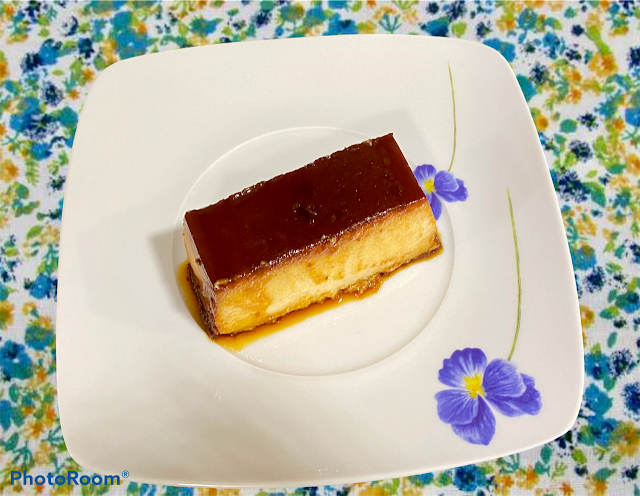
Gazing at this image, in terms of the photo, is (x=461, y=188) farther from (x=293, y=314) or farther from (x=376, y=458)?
(x=376, y=458)

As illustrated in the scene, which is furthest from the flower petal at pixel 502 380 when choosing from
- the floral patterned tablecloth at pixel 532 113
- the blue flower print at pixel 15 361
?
the blue flower print at pixel 15 361

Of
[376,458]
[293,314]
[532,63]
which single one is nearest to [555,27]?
[532,63]

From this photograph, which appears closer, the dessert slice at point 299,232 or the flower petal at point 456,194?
the dessert slice at point 299,232

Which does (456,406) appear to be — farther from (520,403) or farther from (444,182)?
(444,182)

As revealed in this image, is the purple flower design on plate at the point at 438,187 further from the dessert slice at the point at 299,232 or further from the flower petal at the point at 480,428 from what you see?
the flower petal at the point at 480,428

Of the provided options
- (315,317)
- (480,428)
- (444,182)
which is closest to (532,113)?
(444,182)

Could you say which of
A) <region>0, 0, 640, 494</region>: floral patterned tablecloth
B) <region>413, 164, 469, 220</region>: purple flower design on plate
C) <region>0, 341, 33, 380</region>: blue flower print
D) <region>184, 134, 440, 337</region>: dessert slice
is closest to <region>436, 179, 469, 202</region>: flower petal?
<region>413, 164, 469, 220</region>: purple flower design on plate

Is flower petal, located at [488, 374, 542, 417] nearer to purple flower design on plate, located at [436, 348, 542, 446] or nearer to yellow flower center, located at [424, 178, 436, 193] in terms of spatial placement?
purple flower design on plate, located at [436, 348, 542, 446]
